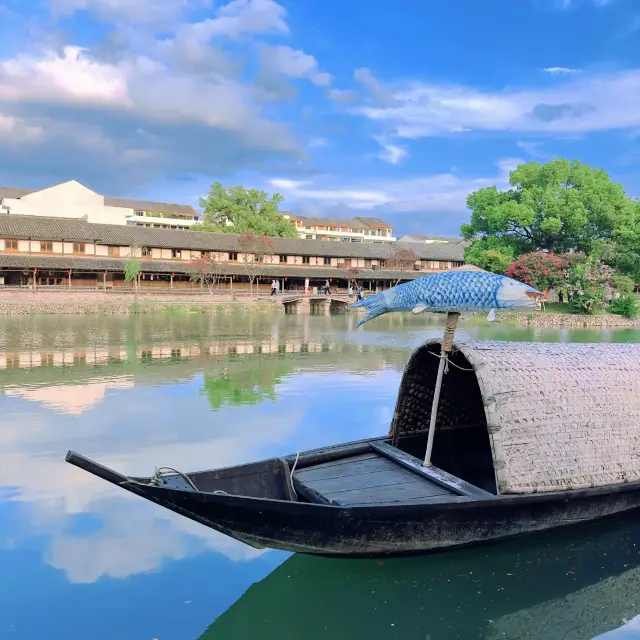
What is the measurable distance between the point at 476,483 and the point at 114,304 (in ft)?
96.6

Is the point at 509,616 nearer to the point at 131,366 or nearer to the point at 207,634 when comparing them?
the point at 207,634

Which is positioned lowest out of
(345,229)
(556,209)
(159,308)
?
(159,308)

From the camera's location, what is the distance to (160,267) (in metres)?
39.0

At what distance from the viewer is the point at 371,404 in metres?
10.8

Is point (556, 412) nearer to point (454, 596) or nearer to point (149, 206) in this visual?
point (454, 596)

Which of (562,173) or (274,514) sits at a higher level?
(562,173)

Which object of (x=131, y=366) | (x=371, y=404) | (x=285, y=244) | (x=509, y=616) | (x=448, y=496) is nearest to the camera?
(x=509, y=616)

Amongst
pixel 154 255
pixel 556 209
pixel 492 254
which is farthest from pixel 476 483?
pixel 154 255

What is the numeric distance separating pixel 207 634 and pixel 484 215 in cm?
3755

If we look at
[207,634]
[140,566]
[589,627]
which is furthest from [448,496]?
[140,566]

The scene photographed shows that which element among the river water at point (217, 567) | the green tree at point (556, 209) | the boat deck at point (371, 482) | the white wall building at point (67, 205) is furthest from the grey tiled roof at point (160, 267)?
the boat deck at point (371, 482)

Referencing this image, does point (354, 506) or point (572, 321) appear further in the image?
point (572, 321)

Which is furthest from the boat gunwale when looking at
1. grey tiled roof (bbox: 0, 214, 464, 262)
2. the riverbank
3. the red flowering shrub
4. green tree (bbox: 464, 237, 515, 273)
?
grey tiled roof (bbox: 0, 214, 464, 262)

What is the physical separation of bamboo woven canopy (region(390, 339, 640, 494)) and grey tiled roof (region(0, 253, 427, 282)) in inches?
1332
